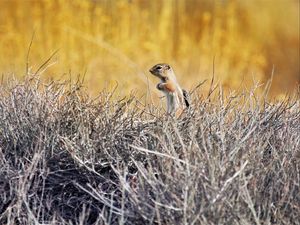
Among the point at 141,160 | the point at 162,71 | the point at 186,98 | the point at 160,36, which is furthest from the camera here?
the point at 160,36

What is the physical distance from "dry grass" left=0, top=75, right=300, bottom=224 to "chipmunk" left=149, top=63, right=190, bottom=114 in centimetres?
8

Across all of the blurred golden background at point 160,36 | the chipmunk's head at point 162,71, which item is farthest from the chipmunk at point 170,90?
the blurred golden background at point 160,36

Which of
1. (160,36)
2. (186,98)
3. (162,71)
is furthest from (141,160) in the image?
(160,36)

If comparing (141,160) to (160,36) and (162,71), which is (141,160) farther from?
(160,36)

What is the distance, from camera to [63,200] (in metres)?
4.73

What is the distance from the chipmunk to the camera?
5406 millimetres

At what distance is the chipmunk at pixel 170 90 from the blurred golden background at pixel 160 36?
13.3 ft

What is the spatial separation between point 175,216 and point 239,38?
8154 millimetres

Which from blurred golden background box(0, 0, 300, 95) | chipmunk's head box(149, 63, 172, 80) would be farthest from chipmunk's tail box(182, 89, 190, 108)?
blurred golden background box(0, 0, 300, 95)

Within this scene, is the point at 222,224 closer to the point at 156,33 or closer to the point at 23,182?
the point at 23,182

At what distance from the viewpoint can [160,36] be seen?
A: 11.5 metres

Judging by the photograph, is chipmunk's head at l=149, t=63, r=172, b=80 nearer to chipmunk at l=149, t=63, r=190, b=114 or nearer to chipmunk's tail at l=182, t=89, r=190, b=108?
chipmunk at l=149, t=63, r=190, b=114

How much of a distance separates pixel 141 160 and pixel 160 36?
22.5 feet

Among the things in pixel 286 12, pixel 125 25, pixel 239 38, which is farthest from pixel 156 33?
pixel 286 12
